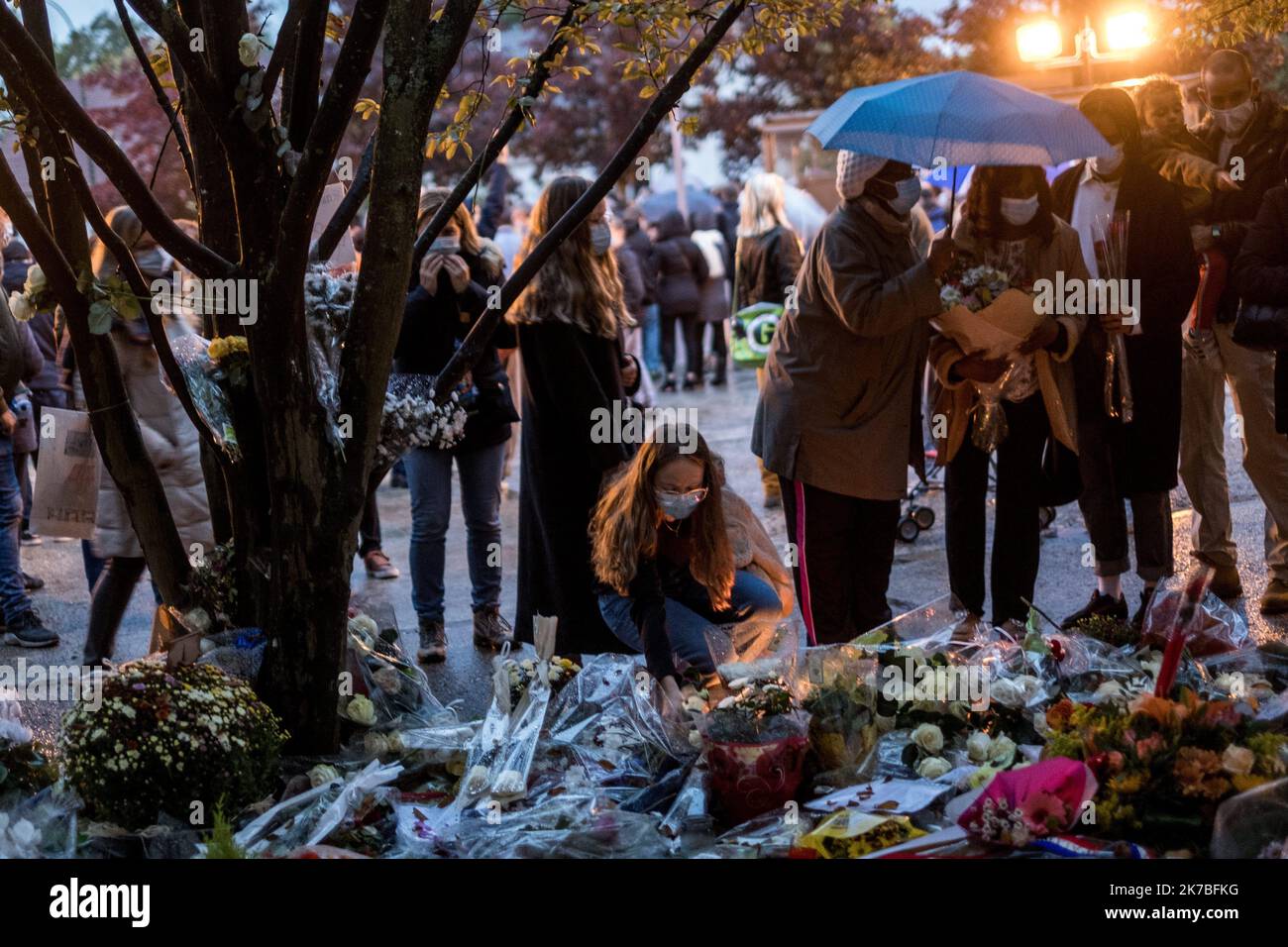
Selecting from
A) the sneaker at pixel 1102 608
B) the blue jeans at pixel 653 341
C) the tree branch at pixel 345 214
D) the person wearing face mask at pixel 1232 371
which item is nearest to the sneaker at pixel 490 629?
the tree branch at pixel 345 214

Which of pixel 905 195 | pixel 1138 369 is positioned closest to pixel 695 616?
pixel 905 195

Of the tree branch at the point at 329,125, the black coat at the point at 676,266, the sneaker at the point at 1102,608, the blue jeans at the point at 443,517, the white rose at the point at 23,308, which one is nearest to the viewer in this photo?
the tree branch at the point at 329,125

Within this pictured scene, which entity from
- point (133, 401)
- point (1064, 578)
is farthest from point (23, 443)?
point (1064, 578)

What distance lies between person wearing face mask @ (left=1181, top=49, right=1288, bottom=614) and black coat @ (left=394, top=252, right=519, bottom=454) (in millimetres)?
2962

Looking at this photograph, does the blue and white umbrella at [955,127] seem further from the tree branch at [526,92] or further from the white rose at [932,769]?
the white rose at [932,769]

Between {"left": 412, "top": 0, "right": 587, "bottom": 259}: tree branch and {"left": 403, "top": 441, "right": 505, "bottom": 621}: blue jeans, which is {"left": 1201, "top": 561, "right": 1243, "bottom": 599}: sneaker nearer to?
{"left": 403, "top": 441, "right": 505, "bottom": 621}: blue jeans

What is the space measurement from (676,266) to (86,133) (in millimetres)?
11670

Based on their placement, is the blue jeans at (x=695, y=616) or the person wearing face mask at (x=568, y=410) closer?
the blue jeans at (x=695, y=616)

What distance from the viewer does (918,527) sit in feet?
27.7

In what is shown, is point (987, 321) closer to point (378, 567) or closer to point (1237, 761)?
point (1237, 761)

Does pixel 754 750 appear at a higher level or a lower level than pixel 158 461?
lower

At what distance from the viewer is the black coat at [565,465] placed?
5973 mm

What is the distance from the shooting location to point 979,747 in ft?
14.5
